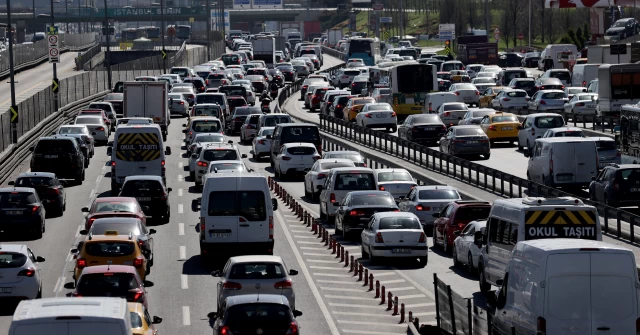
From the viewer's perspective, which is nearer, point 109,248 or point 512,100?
point 109,248

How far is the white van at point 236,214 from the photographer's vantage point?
31234 mm

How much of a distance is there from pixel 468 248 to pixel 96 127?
36957mm

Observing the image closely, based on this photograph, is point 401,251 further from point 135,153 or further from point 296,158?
point 296,158

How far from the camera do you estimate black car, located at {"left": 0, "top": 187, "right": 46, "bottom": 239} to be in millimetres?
36906

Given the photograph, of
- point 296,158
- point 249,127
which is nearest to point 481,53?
point 249,127

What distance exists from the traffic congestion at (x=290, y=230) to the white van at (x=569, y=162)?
5 cm

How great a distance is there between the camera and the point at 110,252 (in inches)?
1101

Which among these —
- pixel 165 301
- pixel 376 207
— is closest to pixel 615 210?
pixel 376 207

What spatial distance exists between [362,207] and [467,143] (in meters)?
17.1

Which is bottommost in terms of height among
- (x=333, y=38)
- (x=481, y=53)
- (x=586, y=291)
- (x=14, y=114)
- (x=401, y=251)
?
(x=401, y=251)

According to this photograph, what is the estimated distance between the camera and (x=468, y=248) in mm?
30031

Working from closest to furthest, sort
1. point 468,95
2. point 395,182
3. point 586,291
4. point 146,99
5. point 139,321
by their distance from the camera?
1. point 586,291
2. point 139,321
3. point 395,182
4. point 146,99
5. point 468,95

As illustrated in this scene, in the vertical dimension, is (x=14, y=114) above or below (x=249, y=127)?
above

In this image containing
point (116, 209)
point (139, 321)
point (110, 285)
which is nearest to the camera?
point (139, 321)
